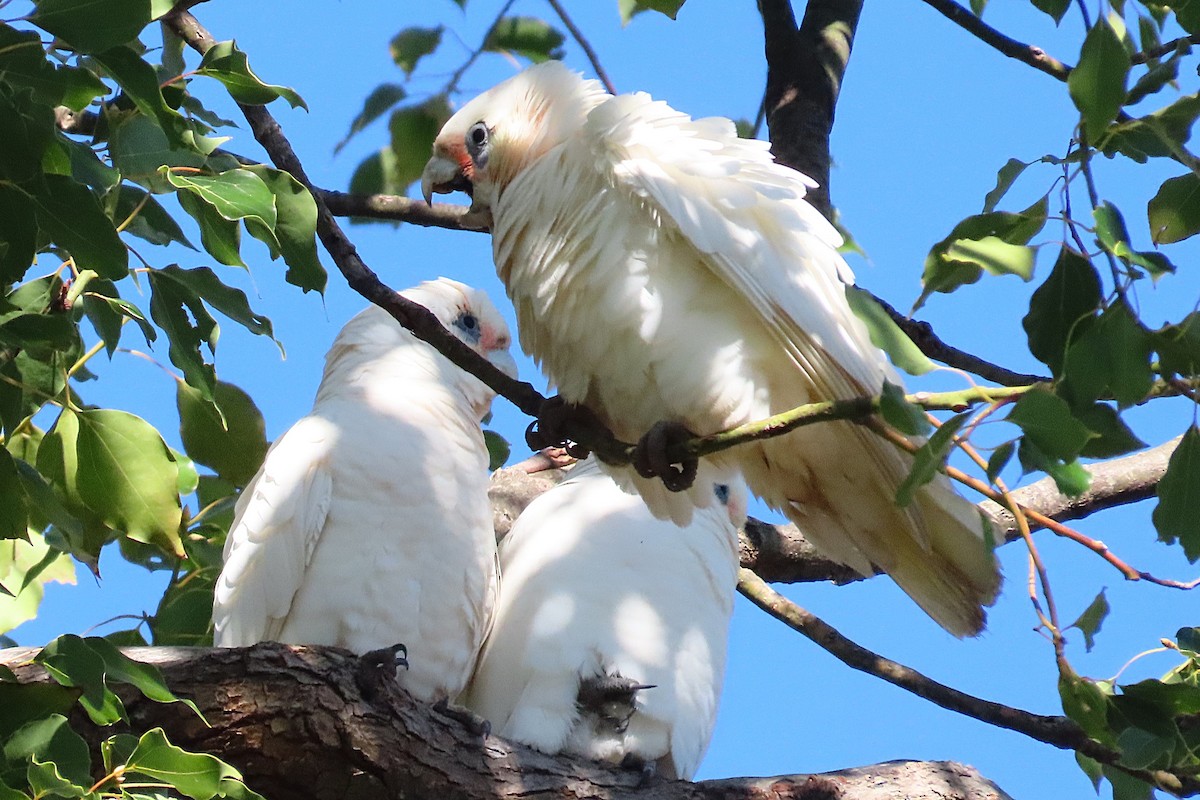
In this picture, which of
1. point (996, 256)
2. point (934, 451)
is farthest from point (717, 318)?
point (934, 451)

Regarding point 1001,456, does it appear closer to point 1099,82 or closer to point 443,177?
point 1099,82

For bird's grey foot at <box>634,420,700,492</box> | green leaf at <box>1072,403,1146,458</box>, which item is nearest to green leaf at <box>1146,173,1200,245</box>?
green leaf at <box>1072,403,1146,458</box>

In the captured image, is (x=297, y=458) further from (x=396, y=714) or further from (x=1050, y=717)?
(x=1050, y=717)

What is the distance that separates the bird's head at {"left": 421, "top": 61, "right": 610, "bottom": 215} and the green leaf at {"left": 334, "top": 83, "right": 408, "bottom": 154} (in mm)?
206

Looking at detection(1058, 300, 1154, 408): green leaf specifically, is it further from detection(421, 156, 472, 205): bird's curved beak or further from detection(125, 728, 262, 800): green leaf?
detection(421, 156, 472, 205): bird's curved beak

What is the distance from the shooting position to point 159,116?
150 centimetres

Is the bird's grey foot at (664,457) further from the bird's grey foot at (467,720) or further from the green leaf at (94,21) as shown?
the green leaf at (94,21)

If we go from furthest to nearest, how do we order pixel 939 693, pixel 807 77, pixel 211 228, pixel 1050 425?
pixel 807 77 → pixel 939 693 → pixel 211 228 → pixel 1050 425

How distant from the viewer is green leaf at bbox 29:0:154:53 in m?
1.37

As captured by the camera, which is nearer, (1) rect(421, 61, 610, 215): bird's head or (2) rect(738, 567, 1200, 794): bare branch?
(2) rect(738, 567, 1200, 794): bare branch

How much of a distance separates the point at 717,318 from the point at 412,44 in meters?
0.87

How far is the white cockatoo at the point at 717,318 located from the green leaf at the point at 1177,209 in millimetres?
705

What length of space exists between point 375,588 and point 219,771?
4.40 ft

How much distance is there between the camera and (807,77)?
10.3 ft
